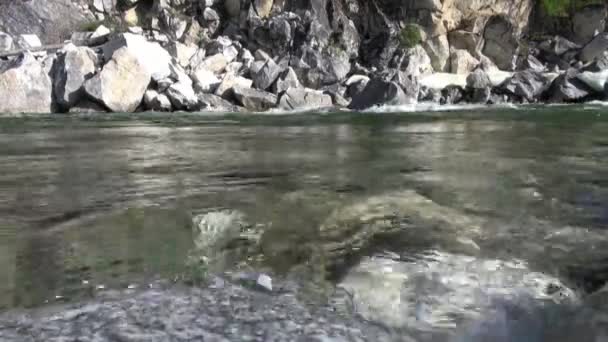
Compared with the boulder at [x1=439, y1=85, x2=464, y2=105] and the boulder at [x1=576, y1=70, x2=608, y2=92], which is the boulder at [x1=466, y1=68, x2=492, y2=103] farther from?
the boulder at [x1=576, y1=70, x2=608, y2=92]

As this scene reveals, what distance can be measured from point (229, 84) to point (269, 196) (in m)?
22.9

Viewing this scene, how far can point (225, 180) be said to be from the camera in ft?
21.5

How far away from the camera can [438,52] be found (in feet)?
140

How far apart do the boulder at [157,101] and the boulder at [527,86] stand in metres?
18.0

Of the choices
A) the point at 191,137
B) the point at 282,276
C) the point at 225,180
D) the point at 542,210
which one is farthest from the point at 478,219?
the point at 191,137

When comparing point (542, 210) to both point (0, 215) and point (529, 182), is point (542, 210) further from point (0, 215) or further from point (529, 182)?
point (0, 215)

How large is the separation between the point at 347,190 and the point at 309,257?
7.24 ft

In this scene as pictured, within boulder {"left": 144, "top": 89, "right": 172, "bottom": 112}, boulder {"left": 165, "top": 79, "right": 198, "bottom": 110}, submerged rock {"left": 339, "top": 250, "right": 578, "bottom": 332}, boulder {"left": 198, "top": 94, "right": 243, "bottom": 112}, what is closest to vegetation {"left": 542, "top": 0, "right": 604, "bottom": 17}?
boulder {"left": 198, "top": 94, "right": 243, "bottom": 112}

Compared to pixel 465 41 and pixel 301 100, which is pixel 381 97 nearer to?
pixel 301 100

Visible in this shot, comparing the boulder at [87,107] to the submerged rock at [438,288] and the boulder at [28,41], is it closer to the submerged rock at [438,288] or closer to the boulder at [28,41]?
the boulder at [28,41]

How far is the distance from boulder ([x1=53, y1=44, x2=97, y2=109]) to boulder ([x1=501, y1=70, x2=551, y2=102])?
2128cm

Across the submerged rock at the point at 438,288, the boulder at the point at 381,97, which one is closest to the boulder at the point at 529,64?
the boulder at the point at 381,97

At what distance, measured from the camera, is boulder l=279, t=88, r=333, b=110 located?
26.3 meters

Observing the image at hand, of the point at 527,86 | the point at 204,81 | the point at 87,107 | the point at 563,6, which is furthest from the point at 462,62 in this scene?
the point at 87,107
